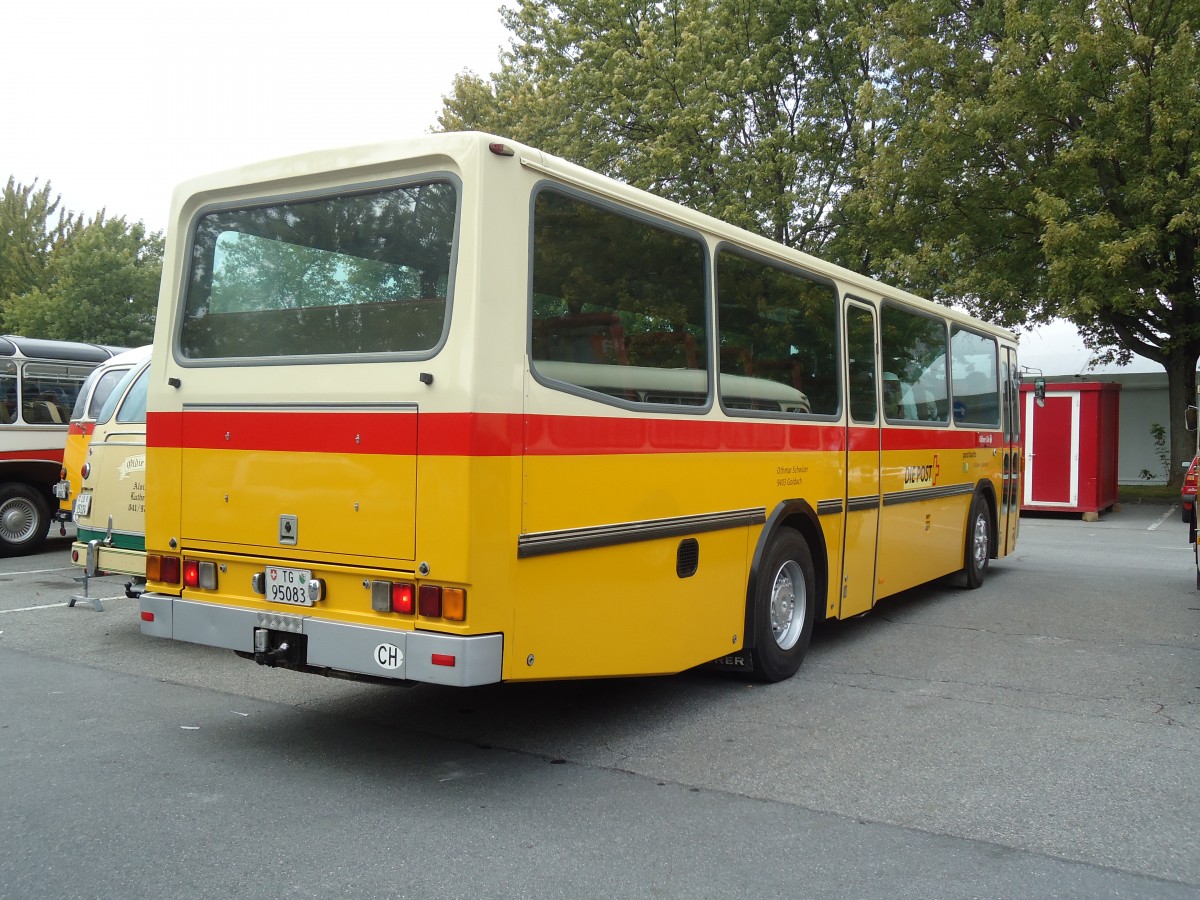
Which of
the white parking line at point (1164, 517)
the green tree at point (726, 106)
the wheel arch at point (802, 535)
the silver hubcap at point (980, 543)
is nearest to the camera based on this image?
the wheel arch at point (802, 535)

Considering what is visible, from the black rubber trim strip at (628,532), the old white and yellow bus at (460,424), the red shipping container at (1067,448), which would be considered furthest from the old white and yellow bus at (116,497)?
the red shipping container at (1067,448)

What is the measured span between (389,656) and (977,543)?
7981 millimetres

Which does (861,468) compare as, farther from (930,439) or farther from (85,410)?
(85,410)

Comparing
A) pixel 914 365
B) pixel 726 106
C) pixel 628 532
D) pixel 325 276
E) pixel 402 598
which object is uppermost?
pixel 726 106

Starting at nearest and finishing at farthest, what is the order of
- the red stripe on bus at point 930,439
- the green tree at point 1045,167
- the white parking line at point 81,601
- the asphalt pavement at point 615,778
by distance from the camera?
the asphalt pavement at point 615,778 → the red stripe on bus at point 930,439 → the white parking line at point 81,601 → the green tree at point 1045,167

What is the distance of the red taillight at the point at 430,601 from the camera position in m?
4.38

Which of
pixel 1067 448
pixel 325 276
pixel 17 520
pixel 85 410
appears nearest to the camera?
pixel 325 276

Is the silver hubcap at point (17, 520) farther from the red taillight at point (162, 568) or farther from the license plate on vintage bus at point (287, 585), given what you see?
the license plate on vintage bus at point (287, 585)

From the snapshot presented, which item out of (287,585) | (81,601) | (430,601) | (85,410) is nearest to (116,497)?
(81,601)

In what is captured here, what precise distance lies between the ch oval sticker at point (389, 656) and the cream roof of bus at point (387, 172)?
6.72 ft

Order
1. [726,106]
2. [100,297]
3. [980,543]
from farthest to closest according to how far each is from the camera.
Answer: [100,297] → [726,106] → [980,543]

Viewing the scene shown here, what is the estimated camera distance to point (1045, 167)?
2075 centimetres

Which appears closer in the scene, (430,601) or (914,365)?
(430,601)

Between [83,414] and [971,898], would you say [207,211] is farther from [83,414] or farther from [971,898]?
[83,414]
